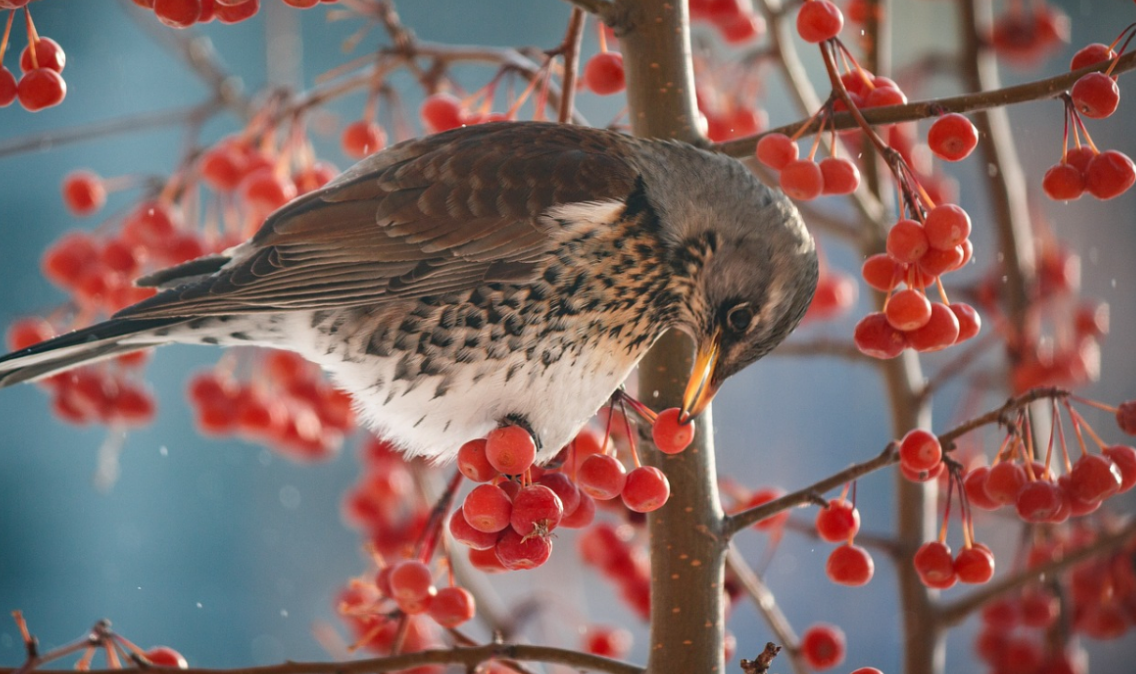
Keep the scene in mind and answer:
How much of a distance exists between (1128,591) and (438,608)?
0.98m

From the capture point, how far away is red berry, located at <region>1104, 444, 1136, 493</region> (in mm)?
1033

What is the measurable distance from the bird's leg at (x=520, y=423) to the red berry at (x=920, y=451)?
1.28ft

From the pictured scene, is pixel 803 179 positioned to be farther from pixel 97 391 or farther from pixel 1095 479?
pixel 97 391

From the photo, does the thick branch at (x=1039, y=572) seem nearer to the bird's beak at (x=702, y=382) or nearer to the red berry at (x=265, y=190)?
the bird's beak at (x=702, y=382)

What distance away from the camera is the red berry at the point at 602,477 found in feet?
3.42

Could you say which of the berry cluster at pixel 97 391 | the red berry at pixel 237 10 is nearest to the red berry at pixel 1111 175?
the red berry at pixel 237 10

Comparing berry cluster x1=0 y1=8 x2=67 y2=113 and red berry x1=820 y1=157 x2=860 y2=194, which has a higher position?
berry cluster x1=0 y1=8 x2=67 y2=113

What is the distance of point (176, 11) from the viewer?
39.4 inches

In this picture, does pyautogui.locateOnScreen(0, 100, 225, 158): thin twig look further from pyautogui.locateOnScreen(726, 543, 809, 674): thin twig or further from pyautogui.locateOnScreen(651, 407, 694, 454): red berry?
pyautogui.locateOnScreen(726, 543, 809, 674): thin twig

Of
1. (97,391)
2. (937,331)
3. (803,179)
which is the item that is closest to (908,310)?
(937,331)

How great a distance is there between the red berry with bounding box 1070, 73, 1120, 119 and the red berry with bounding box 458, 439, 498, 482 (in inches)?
24.3

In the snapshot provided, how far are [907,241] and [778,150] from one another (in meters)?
0.16

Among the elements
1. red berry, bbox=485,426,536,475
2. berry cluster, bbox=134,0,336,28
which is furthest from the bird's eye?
berry cluster, bbox=134,0,336,28

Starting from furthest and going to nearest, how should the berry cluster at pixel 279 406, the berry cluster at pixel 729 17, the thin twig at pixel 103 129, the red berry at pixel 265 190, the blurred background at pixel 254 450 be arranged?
the blurred background at pixel 254 450, the berry cluster at pixel 279 406, the berry cluster at pixel 729 17, the red berry at pixel 265 190, the thin twig at pixel 103 129
